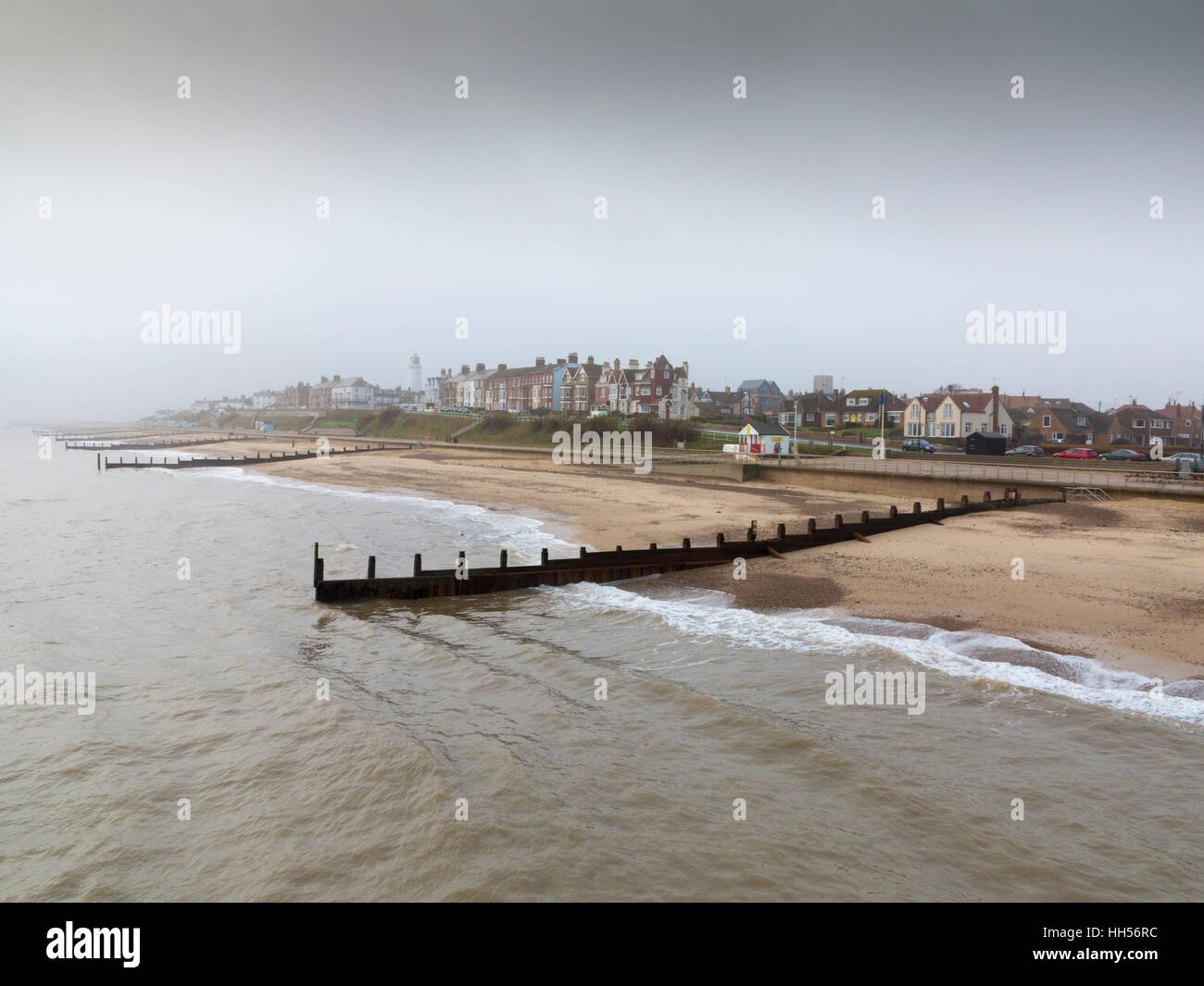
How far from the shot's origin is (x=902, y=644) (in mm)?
16094

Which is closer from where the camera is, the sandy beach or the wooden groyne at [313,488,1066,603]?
the sandy beach

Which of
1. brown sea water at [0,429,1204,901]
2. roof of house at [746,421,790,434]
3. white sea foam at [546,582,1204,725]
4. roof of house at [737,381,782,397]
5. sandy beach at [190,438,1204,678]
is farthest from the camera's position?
roof of house at [737,381,782,397]

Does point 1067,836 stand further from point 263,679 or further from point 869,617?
point 263,679

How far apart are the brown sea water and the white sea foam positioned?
9 centimetres

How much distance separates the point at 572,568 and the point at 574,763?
12328mm

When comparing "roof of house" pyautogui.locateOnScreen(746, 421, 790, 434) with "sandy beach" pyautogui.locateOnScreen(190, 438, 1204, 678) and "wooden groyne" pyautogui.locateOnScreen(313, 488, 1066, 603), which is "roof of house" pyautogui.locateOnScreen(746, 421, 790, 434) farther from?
"wooden groyne" pyautogui.locateOnScreen(313, 488, 1066, 603)

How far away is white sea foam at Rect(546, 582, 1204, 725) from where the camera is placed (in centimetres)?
1294

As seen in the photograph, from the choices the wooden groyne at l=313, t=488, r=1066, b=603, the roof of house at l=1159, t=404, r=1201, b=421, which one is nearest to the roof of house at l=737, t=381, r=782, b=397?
the roof of house at l=1159, t=404, r=1201, b=421

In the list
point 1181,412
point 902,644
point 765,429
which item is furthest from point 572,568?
point 1181,412

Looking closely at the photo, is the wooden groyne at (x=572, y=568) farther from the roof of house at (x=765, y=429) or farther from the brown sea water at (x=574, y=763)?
the roof of house at (x=765, y=429)

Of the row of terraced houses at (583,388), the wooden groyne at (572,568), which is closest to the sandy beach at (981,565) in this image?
the wooden groyne at (572,568)

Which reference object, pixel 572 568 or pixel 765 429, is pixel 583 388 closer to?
pixel 765 429

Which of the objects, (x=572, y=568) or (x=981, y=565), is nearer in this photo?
(x=572, y=568)
